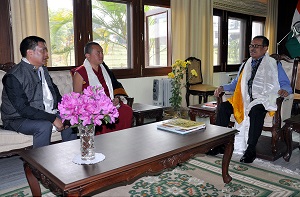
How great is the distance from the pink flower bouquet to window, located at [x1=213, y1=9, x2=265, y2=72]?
4.72 metres

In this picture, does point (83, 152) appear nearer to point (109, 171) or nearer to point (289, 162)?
point (109, 171)

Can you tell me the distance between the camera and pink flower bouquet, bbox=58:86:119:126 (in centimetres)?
139

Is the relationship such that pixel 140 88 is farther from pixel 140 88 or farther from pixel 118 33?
pixel 118 33

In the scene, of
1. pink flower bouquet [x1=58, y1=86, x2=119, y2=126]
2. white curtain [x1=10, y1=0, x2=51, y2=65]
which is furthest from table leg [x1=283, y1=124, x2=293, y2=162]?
white curtain [x1=10, y1=0, x2=51, y2=65]

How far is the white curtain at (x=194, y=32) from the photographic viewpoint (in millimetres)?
4754

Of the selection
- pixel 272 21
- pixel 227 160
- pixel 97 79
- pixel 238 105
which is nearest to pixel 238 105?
pixel 238 105

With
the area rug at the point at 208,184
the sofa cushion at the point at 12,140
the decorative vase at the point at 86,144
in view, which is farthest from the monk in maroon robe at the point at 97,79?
the decorative vase at the point at 86,144

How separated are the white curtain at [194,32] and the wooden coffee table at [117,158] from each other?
2.89 metres

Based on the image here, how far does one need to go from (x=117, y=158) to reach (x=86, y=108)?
352 mm

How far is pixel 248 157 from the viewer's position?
8.71ft

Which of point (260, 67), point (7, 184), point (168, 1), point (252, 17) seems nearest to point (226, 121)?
point (260, 67)

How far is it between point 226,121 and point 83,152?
6.05 ft

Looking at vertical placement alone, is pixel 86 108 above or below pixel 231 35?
below

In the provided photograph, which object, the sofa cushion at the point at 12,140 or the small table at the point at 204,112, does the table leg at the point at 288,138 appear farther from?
the sofa cushion at the point at 12,140
